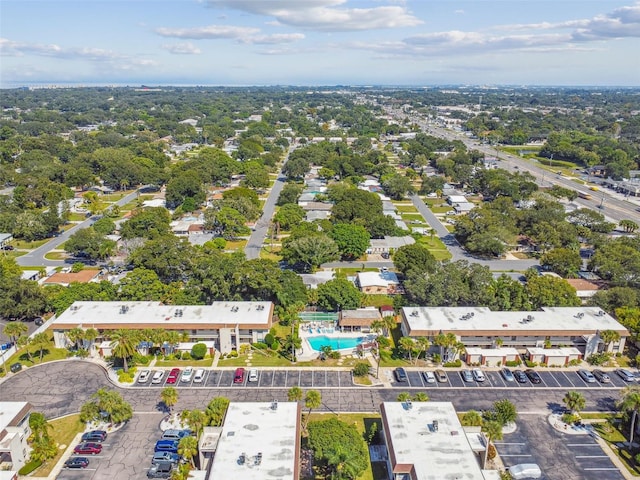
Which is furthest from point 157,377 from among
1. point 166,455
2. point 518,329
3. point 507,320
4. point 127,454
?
point 518,329

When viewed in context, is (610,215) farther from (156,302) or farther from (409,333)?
(156,302)

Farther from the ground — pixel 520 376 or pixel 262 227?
pixel 262 227

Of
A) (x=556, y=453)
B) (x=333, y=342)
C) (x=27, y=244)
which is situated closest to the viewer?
(x=556, y=453)

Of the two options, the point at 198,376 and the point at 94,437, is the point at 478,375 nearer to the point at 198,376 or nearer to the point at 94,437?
the point at 198,376

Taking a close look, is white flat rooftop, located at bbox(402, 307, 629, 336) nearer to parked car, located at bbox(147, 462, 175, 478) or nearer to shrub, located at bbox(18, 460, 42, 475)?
parked car, located at bbox(147, 462, 175, 478)

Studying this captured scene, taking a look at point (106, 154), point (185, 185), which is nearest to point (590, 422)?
point (185, 185)

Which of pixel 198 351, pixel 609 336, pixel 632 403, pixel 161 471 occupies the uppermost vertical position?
pixel 632 403

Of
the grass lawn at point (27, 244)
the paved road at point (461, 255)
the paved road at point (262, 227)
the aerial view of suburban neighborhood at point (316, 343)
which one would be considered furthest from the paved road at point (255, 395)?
the grass lawn at point (27, 244)

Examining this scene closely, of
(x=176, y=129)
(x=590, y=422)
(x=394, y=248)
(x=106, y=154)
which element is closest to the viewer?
(x=590, y=422)
